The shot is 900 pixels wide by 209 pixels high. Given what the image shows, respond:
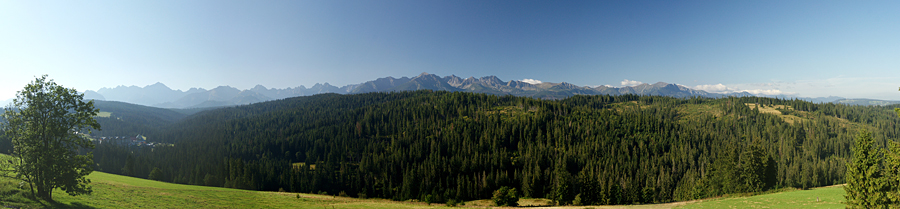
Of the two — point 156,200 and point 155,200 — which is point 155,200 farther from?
point 156,200

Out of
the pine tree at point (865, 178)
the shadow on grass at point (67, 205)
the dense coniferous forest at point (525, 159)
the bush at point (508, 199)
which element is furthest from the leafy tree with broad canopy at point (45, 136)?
the bush at point (508, 199)

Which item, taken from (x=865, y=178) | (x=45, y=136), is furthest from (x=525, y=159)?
(x=45, y=136)

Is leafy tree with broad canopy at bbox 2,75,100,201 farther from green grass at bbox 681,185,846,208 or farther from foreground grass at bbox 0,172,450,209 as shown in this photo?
green grass at bbox 681,185,846,208

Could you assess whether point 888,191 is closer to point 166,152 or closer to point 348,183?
point 348,183

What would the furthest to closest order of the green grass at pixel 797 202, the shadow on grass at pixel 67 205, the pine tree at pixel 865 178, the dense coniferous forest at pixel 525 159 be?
the dense coniferous forest at pixel 525 159, the green grass at pixel 797 202, the pine tree at pixel 865 178, the shadow on grass at pixel 67 205

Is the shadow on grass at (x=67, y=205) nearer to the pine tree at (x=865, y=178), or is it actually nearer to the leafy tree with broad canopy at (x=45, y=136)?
the leafy tree with broad canopy at (x=45, y=136)

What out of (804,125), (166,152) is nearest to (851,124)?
(804,125)

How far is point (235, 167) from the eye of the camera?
350 ft

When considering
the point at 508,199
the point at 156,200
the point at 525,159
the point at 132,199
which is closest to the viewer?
the point at 132,199

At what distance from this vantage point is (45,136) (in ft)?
64.0

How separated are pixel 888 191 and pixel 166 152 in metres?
209

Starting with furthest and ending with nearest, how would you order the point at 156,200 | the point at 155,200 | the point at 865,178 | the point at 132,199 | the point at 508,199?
the point at 508,199 < the point at 865,178 < the point at 156,200 < the point at 155,200 < the point at 132,199

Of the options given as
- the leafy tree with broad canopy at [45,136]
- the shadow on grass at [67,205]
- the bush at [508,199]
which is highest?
the leafy tree with broad canopy at [45,136]

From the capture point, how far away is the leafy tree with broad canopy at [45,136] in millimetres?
18562
